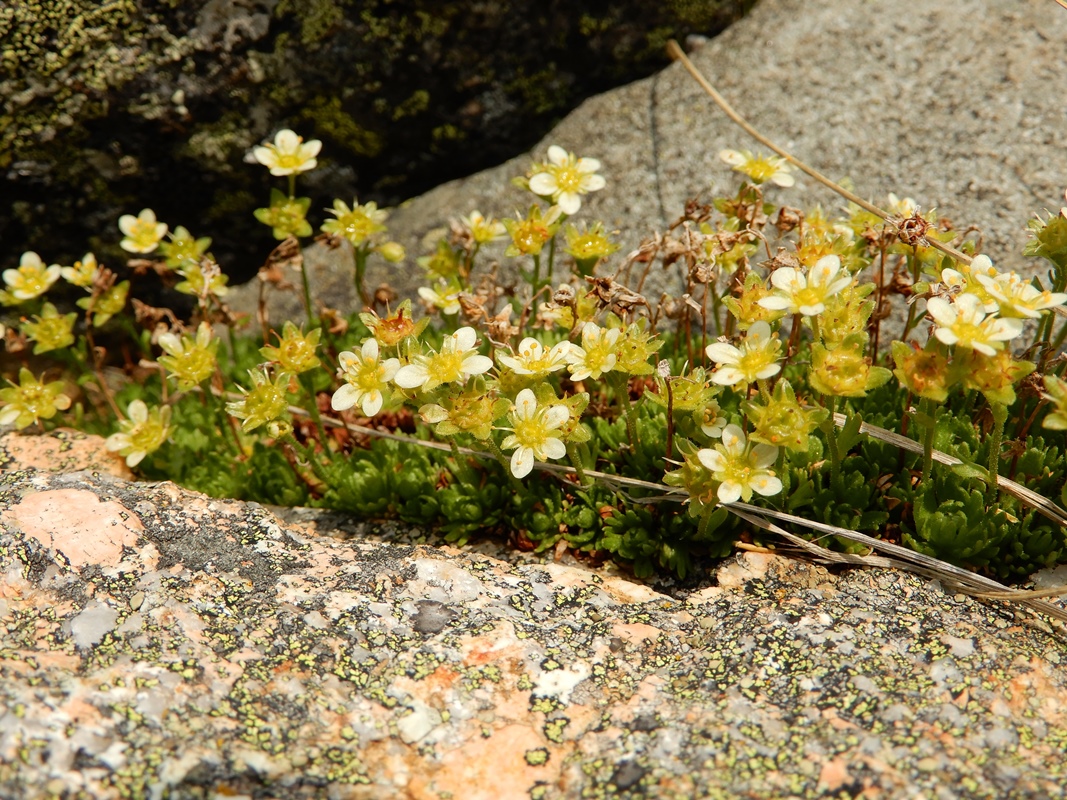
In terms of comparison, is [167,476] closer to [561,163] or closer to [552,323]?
[552,323]

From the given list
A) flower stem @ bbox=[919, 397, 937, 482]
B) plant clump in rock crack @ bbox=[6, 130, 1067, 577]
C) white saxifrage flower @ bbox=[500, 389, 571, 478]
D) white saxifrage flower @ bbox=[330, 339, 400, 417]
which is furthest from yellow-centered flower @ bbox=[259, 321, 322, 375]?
flower stem @ bbox=[919, 397, 937, 482]

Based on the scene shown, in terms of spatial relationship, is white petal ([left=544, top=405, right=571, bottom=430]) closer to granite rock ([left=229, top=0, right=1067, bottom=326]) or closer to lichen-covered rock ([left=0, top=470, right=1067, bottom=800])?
lichen-covered rock ([left=0, top=470, right=1067, bottom=800])

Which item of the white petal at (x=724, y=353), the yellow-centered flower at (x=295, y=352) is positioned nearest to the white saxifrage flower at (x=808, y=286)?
the white petal at (x=724, y=353)

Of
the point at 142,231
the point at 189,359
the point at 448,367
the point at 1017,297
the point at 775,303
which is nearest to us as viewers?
the point at 1017,297

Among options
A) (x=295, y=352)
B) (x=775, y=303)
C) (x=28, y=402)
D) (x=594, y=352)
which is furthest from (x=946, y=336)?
(x=28, y=402)

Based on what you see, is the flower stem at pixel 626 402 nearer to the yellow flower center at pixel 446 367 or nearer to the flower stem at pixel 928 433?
the yellow flower center at pixel 446 367

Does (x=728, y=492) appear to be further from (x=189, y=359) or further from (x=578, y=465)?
(x=189, y=359)
